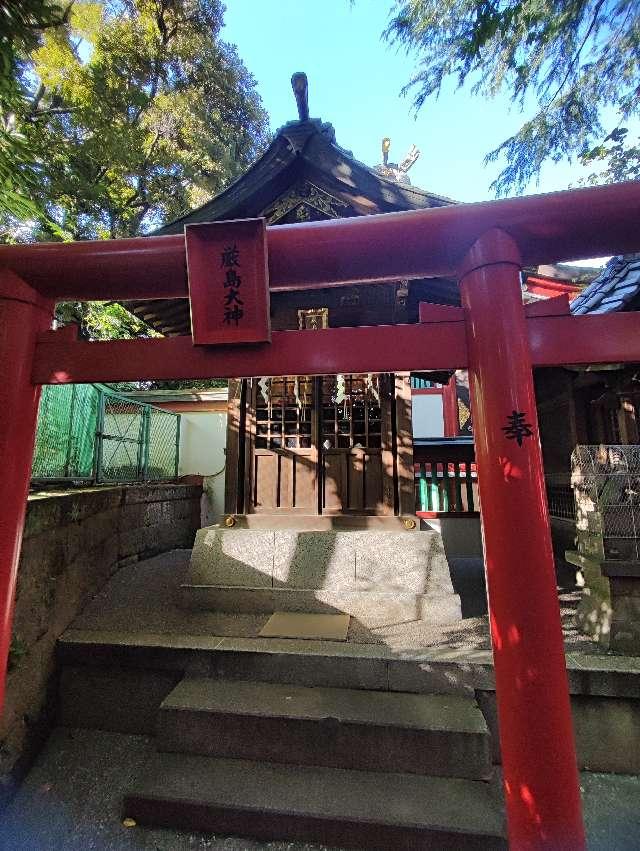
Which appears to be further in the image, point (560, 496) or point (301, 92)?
point (560, 496)

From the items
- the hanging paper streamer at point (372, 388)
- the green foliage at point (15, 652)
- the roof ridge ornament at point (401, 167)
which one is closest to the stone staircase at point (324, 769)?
the green foliage at point (15, 652)

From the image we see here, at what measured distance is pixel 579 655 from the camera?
393 cm

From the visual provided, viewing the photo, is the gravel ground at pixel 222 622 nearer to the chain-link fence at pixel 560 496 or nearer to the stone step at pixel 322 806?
the stone step at pixel 322 806

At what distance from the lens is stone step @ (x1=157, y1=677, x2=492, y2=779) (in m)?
3.29

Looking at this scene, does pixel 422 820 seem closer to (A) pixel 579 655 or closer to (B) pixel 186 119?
(A) pixel 579 655

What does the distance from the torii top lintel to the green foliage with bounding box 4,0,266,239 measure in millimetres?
13807

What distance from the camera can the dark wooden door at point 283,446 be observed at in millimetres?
6211

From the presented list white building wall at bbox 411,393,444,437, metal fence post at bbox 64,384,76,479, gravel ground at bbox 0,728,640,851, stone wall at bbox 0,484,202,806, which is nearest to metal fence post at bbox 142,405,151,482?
stone wall at bbox 0,484,202,806

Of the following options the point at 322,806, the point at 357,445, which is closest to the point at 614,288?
the point at 357,445

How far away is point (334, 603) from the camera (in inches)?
208

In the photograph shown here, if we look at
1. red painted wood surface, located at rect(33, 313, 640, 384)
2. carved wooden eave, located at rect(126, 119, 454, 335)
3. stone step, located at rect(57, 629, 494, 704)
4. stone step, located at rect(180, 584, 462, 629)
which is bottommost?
stone step, located at rect(57, 629, 494, 704)

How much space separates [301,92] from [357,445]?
455cm

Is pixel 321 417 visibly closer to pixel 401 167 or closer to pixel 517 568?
pixel 517 568

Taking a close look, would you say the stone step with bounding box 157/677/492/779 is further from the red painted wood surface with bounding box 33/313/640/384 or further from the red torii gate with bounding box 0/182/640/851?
the red painted wood surface with bounding box 33/313/640/384
